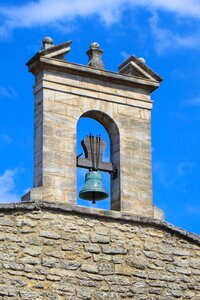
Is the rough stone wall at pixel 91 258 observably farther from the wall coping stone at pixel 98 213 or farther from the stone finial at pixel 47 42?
the stone finial at pixel 47 42

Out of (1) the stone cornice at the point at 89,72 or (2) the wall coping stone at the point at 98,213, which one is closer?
(2) the wall coping stone at the point at 98,213

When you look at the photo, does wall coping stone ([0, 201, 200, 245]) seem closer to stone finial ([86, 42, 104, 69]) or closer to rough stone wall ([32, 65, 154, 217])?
rough stone wall ([32, 65, 154, 217])

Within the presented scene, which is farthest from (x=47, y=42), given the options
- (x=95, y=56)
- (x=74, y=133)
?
(x=74, y=133)

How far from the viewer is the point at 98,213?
1527 cm

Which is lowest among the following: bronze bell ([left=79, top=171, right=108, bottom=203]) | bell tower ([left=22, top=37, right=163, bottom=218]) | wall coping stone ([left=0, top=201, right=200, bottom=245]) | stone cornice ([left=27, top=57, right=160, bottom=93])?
wall coping stone ([left=0, top=201, right=200, bottom=245])

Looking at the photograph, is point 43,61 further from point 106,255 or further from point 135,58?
point 106,255

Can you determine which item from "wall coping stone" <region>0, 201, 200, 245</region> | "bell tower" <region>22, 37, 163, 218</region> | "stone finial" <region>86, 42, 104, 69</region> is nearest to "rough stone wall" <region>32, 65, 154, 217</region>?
"bell tower" <region>22, 37, 163, 218</region>

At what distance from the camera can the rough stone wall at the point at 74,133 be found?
1517 cm

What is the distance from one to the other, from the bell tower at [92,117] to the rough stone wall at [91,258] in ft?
0.94

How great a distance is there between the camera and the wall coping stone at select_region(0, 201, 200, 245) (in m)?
14.8

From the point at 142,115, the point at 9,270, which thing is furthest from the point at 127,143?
the point at 9,270

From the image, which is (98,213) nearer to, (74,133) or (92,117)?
(74,133)

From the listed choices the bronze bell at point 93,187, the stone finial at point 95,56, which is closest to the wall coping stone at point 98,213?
the bronze bell at point 93,187

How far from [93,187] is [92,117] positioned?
100 centimetres
